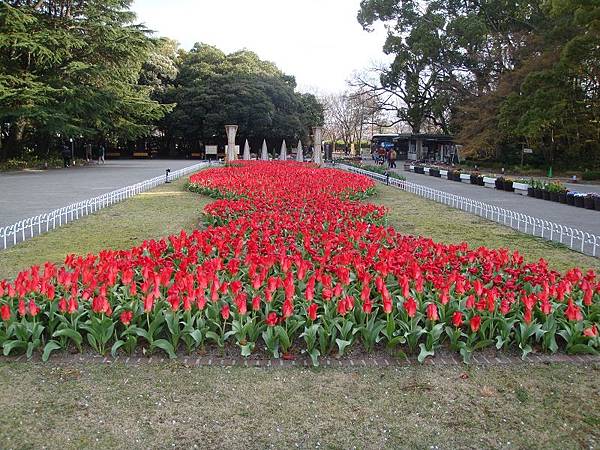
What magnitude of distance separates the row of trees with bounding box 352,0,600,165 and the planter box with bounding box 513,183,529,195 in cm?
919

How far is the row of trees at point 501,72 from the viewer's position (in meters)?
28.7

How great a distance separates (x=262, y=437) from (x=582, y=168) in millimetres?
34356

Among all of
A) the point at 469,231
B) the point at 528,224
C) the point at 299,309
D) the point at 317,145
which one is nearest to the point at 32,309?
the point at 299,309

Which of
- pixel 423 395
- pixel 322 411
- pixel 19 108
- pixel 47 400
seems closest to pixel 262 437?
pixel 322 411

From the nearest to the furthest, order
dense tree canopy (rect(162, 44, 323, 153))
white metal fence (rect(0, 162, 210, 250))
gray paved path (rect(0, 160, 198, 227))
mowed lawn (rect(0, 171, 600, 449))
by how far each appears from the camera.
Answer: mowed lawn (rect(0, 171, 600, 449))
white metal fence (rect(0, 162, 210, 250))
gray paved path (rect(0, 160, 198, 227))
dense tree canopy (rect(162, 44, 323, 153))

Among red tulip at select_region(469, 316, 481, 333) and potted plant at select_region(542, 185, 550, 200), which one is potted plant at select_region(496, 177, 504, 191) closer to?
potted plant at select_region(542, 185, 550, 200)

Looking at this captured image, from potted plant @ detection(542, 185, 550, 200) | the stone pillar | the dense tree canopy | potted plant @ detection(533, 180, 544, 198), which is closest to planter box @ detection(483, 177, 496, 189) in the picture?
potted plant @ detection(533, 180, 544, 198)

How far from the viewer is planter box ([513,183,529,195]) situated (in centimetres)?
2034

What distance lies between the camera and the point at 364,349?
15.5 feet

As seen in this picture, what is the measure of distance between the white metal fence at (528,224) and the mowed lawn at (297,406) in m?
5.80

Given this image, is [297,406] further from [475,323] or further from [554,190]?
[554,190]

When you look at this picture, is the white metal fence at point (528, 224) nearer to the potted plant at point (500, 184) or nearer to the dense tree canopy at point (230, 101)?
the potted plant at point (500, 184)

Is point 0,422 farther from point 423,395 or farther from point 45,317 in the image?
point 423,395

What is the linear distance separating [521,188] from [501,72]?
2145cm
